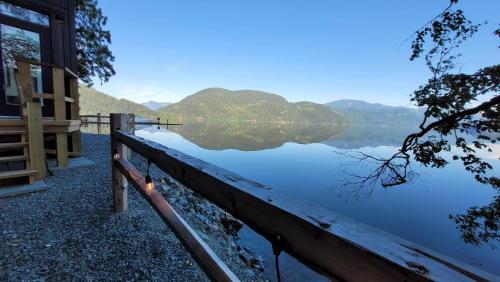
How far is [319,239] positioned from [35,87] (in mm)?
10290

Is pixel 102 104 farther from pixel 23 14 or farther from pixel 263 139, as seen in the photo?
pixel 23 14

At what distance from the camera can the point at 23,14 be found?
24.5 feet

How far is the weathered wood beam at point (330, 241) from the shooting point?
0.68 meters

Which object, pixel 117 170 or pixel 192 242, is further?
pixel 117 170

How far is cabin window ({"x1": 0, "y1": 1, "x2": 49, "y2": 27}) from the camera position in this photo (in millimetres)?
7152

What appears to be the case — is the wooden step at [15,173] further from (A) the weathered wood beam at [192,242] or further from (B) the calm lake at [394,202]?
(B) the calm lake at [394,202]

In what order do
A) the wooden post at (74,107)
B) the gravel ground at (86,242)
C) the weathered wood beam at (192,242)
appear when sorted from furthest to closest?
the wooden post at (74,107)
the gravel ground at (86,242)
the weathered wood beam at (192,242)

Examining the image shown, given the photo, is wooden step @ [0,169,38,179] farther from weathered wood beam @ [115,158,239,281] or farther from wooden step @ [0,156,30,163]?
weathered wood beam @ [115,158,239,281]

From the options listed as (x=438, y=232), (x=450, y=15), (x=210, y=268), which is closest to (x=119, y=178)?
(x=210, y=268)

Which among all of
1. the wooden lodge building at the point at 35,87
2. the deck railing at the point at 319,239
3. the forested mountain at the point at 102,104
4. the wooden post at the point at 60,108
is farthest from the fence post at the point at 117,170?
the forested mountain at the point at 102,104

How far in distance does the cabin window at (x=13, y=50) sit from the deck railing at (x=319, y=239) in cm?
891

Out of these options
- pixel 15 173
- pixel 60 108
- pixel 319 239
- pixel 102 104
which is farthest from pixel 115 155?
pixel 102 104

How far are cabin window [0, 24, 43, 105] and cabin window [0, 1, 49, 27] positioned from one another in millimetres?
347

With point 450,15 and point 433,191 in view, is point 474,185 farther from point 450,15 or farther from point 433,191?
point 450,15
